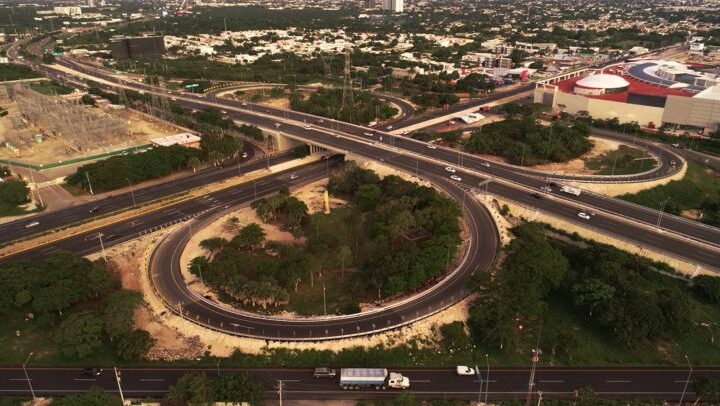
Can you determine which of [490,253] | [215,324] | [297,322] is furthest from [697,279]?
[215,324]

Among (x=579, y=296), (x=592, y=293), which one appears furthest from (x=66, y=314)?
(x=592, y=293)

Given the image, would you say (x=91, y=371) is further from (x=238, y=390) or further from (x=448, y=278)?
(x=448, y=278)

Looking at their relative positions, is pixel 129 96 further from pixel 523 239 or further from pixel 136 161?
pixel 523 239

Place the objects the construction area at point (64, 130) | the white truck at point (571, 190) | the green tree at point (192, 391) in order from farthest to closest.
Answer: the construction area at point (64, 130) → the white truck at point (571, 190) → the green tree at point (192, 391)

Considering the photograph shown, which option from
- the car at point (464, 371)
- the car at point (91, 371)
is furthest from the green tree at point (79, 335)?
the car at point (464, 371)

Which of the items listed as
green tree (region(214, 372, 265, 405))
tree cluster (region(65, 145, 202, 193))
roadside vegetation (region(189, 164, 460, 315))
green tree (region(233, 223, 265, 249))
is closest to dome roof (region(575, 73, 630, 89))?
roadside vegetation (region(189, 164, 460, 315))

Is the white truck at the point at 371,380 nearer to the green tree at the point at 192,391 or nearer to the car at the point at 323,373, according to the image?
the car at the point at 323,373

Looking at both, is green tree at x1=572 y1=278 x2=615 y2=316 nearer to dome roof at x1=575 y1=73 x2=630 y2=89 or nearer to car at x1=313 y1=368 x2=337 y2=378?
car at x1=313 y1=368 x2=337 y2=378
